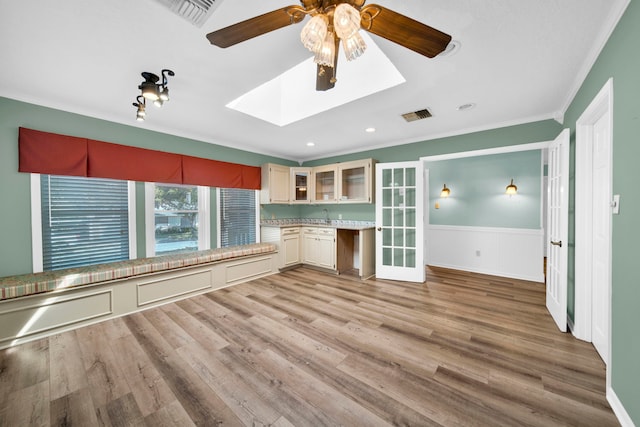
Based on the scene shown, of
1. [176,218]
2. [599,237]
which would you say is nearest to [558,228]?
[599,237]

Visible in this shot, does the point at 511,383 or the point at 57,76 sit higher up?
the point at 57,76

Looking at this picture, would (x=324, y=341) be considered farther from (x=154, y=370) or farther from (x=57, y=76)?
(x=57, y=76)

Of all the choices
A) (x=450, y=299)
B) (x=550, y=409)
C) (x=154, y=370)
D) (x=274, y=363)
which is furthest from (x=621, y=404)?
(x=154, y=370)

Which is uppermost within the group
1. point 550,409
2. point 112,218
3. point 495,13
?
point 495,13

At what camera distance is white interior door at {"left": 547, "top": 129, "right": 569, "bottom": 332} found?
92.1 inches

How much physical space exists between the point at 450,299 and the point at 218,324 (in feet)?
9.70

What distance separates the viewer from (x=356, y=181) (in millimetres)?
4652

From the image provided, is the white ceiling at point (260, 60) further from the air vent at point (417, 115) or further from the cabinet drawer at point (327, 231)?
the cabinet drawer at point (327, 231)

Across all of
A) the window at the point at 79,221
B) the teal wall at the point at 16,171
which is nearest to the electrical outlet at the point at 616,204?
the window at the point at 79,221

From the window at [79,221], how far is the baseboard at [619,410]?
4.79 m

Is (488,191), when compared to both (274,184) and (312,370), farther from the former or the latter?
(312,370)

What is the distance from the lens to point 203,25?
5.10 ft

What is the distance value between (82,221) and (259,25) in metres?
3.39

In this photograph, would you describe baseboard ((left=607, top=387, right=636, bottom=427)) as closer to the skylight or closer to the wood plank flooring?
the wood plank flooring
